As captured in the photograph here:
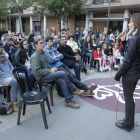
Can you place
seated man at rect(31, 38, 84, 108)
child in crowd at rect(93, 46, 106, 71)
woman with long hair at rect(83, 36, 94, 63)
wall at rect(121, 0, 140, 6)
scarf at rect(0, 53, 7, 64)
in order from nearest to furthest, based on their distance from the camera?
seated man at rect(31, 38, 84, 108) → scarf at rect(0, 53, 7, 64) → child in crowd at rect(93, 46, 106, 71) → woman with long hair at rect(83, 36, 94, 63) → wall at rect(121, 0, 140, 6)

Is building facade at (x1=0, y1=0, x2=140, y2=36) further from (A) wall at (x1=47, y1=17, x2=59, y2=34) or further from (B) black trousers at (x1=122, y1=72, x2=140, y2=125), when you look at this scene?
(B) black trousers at (x1=122, y1=72, x2=140, y2=125)

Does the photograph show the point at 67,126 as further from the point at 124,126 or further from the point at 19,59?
the point at 19,59

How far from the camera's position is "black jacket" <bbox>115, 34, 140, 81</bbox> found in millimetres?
2123

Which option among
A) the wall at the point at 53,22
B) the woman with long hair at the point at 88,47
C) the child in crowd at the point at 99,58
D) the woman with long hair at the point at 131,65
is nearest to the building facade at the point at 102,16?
the wall at the point at 53,22

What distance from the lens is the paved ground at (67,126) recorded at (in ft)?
7.88

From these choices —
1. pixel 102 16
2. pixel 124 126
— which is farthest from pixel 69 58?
pixel 102 16

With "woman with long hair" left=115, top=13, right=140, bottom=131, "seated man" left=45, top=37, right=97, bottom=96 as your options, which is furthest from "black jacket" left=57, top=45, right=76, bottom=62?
"woman with long hair" left=115, top=13, right=140, bottom=131

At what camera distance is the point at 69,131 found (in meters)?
2.52

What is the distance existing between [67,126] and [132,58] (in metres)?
1.67

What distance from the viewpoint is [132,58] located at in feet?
7.09

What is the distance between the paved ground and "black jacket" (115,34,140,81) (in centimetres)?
108

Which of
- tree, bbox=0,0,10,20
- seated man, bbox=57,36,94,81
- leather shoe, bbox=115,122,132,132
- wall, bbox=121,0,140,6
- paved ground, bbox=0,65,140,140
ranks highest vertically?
tree, bbox=0,0,10,20

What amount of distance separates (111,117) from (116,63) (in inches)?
184

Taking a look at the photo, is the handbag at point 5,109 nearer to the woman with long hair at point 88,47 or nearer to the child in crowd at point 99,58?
the child in crowd at point 99,58
